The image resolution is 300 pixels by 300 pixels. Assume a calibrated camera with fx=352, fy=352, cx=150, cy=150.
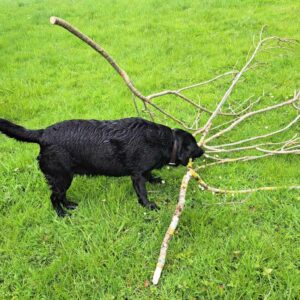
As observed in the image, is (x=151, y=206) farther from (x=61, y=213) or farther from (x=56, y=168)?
(x=56, y=168)

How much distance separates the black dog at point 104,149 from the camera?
11.9ft

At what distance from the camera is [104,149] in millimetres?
3762

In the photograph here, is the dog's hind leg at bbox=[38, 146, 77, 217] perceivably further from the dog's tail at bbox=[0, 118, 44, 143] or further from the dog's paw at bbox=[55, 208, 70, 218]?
the dog's tail at bbox=[0, 118, 44, 143]

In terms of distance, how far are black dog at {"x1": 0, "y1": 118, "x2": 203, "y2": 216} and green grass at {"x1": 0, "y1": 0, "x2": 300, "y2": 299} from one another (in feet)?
1.19

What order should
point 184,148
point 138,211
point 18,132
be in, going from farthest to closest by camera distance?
point 184,148 → point 138,211 → point 18,132

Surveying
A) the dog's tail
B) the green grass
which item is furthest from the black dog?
the green grass

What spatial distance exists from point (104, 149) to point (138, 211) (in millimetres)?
782

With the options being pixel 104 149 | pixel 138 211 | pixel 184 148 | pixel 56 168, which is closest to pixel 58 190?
pixel 56 168

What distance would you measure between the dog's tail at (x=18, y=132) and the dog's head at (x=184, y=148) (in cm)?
149

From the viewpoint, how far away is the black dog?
363 centimetres

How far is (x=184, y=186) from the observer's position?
11.8 feet

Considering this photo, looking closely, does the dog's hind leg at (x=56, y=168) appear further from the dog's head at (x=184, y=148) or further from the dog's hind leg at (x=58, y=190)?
the dog's head at (x=184, y=148)

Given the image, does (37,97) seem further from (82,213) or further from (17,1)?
(17,1)

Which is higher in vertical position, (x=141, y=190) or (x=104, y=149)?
(x=104, y=149)
